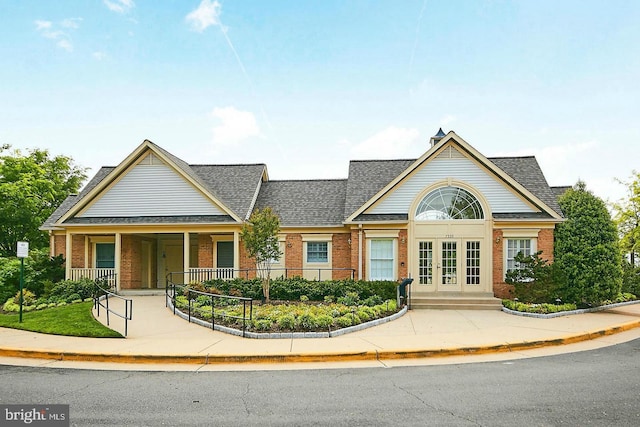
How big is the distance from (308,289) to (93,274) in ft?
34.1

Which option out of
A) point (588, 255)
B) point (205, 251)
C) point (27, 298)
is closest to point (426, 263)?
point (588, 255)

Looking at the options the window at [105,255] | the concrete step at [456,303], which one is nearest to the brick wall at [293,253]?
the concrete step at [456,303]

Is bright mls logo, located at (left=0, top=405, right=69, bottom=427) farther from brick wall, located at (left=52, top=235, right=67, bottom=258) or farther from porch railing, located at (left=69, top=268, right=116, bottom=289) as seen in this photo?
brick wall, located at (left=52, top=235, right=67, bottom=258)

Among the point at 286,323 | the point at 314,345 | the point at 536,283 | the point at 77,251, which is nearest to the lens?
the point at 314,345

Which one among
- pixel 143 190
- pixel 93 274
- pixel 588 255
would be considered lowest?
pixel 93 274

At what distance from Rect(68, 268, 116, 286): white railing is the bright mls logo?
1470 cm

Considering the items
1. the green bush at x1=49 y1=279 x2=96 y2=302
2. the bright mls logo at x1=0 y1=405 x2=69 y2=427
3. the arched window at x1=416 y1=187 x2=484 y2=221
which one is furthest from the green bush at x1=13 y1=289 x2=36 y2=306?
the arched window at x1=416 y1=187 x2=484 y2=221

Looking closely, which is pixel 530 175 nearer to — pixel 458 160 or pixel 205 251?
pixel 458 160

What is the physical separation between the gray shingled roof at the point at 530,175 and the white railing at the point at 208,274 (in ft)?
42.9

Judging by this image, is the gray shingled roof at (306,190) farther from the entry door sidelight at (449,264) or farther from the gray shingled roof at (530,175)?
the entry door sidelight at (449,264)

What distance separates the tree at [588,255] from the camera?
15594 mm

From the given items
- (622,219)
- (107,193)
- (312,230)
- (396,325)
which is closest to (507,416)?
(396,325)

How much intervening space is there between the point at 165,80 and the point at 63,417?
1535 cm

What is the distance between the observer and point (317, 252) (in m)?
20.8
